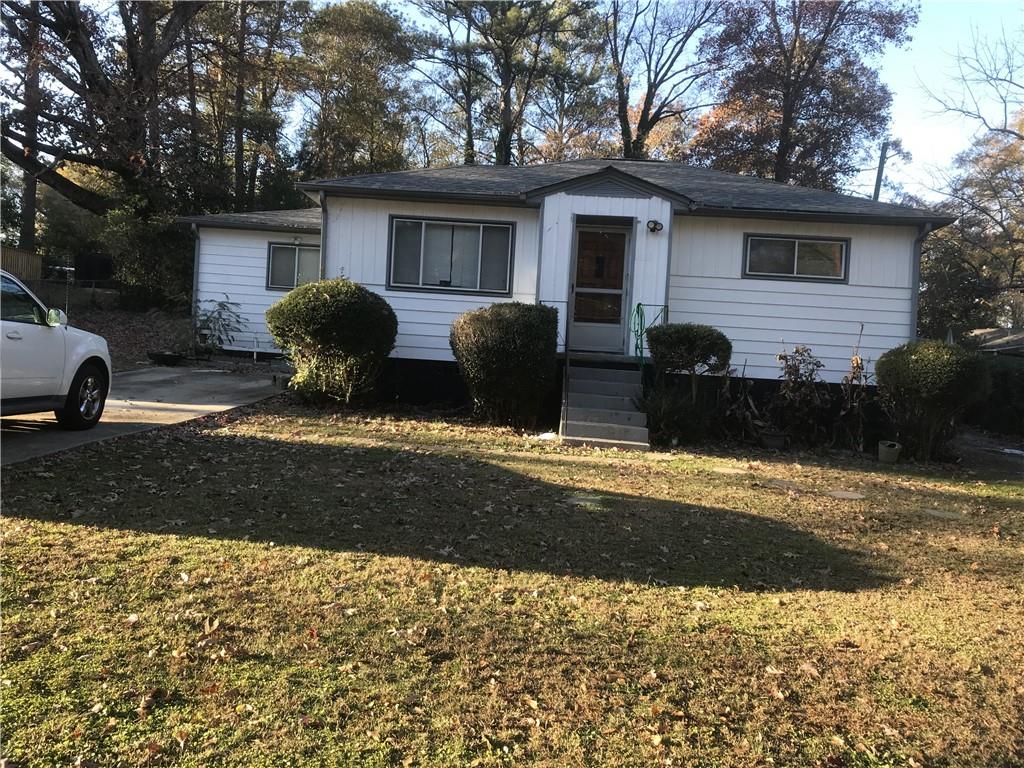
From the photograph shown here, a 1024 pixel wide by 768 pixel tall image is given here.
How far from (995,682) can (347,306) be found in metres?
8.30

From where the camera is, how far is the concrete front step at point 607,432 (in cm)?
909

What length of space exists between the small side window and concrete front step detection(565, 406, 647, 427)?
19.9ft

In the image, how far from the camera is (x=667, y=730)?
2.66m

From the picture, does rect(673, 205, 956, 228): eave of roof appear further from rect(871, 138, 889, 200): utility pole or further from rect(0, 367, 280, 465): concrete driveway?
rect(871, 138, 889, 200): utility pole

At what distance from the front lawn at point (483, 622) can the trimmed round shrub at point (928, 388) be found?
2.63m

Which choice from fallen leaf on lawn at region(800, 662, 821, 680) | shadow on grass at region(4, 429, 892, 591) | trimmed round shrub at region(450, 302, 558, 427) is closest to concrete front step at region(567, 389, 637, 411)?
trimmed round shrub at region(450, 302, 558, 427)

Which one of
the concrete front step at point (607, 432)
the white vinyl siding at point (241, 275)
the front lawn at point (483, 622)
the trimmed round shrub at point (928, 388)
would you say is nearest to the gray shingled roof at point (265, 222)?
the white vinyl siding at point (241, 275)

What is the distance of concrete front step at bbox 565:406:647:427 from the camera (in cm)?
941

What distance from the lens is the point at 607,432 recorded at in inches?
360

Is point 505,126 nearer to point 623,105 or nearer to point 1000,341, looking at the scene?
point 623,105

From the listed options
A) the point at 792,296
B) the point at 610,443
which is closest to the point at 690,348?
the point at 610,443

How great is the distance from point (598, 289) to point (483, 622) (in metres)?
9.06

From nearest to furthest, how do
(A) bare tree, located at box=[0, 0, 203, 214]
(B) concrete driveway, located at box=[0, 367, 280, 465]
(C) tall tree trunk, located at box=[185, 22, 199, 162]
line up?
1. (B) concrete driveway, located at box=[0, 367, 280, 465]
2. (A) bare tree, located at box=[0, 0, 203, 214]
3. (C) tall tree trunk, located at box=[185, 22, 199, 162]

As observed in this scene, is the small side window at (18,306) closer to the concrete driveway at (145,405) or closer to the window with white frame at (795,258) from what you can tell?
the concrete driveway at (145,405)
